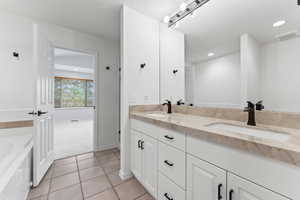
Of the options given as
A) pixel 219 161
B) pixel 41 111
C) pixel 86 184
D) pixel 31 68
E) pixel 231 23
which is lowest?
pixel 86 184

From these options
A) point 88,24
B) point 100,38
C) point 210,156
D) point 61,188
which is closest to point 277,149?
point 210,156

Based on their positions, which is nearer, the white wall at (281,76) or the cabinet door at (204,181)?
the cabinet door at (204,181)

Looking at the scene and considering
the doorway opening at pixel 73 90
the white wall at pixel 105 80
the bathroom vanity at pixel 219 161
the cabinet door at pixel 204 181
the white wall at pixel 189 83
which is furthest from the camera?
the doorway opening at pixel 73 90

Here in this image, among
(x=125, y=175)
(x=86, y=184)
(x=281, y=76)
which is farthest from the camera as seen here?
(x=125, y=175)

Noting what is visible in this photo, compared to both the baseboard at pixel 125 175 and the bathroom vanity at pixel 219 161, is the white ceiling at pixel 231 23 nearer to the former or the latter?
the bathroom vanity at pixel 219 161

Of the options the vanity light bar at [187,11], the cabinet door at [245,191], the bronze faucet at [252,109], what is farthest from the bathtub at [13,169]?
the vanity light bar at [187,11]

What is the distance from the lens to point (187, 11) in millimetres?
1654

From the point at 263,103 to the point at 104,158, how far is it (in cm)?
243

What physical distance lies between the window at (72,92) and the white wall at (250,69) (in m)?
7.12

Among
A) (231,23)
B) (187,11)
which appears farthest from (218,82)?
(187,11)

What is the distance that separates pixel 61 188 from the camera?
149 cm

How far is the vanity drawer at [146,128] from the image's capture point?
1.24 meters

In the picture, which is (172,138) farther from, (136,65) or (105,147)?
(105,147)

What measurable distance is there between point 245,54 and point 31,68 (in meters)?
3.05
